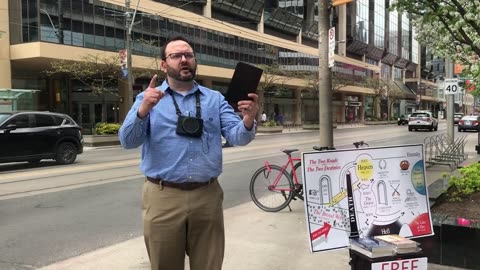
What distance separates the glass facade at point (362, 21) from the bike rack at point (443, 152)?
64497 millimetres

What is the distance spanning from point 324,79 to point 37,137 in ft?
32.4

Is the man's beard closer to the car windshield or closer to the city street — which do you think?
the city street

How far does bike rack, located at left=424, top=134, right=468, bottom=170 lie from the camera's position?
13446 millimetres

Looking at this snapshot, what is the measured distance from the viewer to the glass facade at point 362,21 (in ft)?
254

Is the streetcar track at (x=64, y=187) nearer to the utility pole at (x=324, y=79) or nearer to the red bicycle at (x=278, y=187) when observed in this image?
the red bicycle at (x=278, y=187)

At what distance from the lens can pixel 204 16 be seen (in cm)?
4688

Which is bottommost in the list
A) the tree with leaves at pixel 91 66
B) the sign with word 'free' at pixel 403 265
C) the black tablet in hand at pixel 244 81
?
the sign with word 'free' at pixel 403 265

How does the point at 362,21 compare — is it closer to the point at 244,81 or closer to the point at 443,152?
the point at 443,152

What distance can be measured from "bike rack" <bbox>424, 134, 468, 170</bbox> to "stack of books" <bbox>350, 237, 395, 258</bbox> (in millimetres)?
10066

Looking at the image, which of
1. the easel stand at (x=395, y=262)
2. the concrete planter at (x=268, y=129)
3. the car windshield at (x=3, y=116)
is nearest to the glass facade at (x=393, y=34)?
the concrete planter at (x=268, y=129)

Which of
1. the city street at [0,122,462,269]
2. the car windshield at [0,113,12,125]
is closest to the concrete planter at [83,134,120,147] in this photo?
the city street at [0,122,462,269]

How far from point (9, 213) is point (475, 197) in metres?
6.90

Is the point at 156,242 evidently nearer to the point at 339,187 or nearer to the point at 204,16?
the point at 339,187

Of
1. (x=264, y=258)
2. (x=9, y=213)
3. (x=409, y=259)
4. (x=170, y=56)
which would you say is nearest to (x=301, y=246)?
(x=264, y=258)
